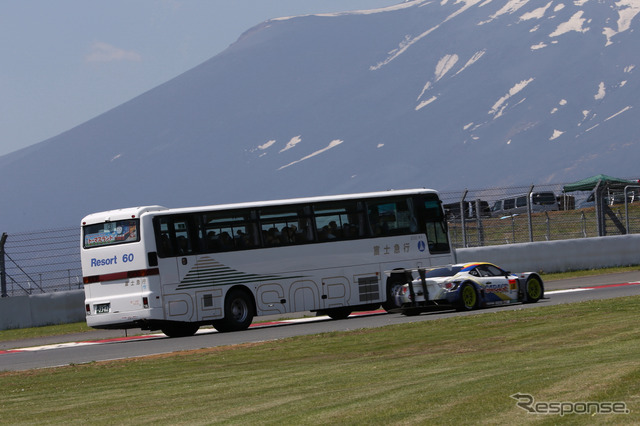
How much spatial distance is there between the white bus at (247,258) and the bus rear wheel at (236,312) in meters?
0.02

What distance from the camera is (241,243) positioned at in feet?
82.4

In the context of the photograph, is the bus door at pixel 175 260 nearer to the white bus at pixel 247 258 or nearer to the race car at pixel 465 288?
the white bus at pixel 247 258

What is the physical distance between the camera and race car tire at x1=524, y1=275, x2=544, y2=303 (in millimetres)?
24781

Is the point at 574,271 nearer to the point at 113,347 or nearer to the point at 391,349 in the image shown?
the point at 113,347

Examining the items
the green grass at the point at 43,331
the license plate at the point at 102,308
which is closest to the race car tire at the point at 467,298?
the license plate at the point at 102,308

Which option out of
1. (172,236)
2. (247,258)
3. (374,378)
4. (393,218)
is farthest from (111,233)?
(374,378)

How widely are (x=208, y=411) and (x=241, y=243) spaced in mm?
14170

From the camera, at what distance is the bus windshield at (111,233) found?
79.4 feet

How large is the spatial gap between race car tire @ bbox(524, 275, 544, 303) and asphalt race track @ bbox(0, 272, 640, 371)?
0.26 meters

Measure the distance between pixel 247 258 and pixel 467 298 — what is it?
15.9ft

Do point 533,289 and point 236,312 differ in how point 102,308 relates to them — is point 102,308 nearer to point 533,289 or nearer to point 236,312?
point 236,312

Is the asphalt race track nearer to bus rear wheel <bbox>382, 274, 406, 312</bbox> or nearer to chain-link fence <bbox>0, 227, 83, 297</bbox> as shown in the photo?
bus rear wheel <bbox>382, 274, 406, 312</bbox>

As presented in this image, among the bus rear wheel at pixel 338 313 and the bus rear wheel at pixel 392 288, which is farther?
the bus rear wheel at pixel 338 313

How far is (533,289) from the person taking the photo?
24969 millimetres
